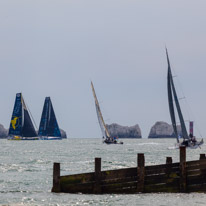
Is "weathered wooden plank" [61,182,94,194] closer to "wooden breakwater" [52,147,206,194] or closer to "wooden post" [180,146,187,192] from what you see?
"wooden breakwater" [52,147,206,194]

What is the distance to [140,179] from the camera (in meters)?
24.9

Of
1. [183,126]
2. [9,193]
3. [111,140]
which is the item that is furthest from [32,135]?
[9,193]

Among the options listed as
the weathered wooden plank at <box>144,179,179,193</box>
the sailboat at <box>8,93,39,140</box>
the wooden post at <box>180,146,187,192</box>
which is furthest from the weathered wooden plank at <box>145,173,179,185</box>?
the sailboat at <box>8,93,39,140</box>

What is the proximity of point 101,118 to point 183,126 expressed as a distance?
36103mm

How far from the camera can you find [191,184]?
25.5 metres

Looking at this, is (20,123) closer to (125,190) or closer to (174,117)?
(174,117)

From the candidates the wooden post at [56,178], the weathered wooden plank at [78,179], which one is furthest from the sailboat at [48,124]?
the weathered wooden plank at [78,179]

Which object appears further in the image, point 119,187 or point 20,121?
point 20,121

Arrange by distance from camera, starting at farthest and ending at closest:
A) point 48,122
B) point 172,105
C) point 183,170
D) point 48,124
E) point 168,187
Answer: point 48,124
point 48,122
point 172,105
point 168,187
point 183,170

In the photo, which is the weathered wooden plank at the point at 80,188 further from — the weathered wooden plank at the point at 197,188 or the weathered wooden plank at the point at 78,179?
the weathered wooden plank at the point at 197,188

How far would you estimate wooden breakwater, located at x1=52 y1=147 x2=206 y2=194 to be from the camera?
24734 mm

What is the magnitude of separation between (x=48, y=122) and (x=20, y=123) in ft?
42.8

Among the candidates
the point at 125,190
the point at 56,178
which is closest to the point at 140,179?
the point at 125,190

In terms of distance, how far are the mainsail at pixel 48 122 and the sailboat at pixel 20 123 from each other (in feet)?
23.1
